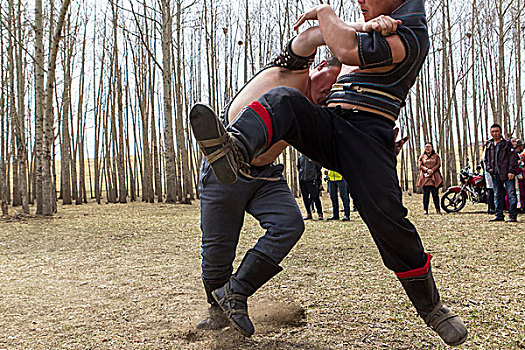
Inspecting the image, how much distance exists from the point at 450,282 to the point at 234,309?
2.50 metres

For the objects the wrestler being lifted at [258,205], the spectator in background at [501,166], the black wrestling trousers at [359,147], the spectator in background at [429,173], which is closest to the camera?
the black wrestling trousers at [359,147]

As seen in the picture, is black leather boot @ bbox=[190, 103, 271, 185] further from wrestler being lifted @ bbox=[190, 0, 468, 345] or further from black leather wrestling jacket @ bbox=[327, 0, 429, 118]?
black leather wrestling jacket @ bbox=[327, 0, 429, 118]

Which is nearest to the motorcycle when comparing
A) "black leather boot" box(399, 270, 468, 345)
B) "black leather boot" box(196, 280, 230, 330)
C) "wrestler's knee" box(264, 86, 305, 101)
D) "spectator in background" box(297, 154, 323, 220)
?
"spectator in background" box(297, 154, 323, 220)

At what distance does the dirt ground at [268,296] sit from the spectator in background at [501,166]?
1.70 meters

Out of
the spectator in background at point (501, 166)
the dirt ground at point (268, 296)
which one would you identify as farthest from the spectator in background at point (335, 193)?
the spectator in background at point (501, 166)

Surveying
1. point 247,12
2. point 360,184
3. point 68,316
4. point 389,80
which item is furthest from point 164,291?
point 247,12

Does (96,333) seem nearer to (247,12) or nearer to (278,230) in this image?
(278,230)

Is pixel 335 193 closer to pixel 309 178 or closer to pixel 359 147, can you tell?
pixel 309 178

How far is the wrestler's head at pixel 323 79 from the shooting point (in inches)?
97.2

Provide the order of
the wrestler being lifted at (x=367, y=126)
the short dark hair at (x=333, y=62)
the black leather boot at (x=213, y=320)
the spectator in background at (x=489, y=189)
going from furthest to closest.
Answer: the spectator in background at (x=489, y=189), the black leather boot at (x=213, y=320), the short dark hair at (x=333, y=62), the wrestler being lifted at (x=367, y=126)

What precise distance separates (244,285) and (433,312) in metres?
0.97

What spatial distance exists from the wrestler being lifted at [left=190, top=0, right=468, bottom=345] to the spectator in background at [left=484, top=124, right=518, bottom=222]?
7.29 meters

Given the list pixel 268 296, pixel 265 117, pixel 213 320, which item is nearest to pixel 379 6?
pixel 265 117

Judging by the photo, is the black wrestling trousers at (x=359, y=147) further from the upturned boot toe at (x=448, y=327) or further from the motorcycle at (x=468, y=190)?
the motorcycle at (x=468, y=190)
